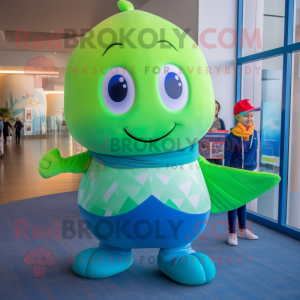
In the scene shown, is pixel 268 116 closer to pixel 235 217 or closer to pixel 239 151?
pixel 239 151

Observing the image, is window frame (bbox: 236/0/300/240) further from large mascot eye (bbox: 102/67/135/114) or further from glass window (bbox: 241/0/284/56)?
large mascot eye (bbox: 102/67/135/114)

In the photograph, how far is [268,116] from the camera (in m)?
4.24

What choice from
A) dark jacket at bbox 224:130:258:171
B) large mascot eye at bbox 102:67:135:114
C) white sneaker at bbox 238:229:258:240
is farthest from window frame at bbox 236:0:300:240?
large mascot eye at bbox 102:67:135:114

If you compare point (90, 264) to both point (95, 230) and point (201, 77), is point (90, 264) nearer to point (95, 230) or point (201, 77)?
point (95, 230)

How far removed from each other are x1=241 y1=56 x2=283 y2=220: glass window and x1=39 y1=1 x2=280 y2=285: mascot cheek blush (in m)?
1.96

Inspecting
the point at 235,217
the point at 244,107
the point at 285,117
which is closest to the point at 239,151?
the point at 244,107

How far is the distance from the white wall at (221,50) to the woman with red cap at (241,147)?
1464 millimetres

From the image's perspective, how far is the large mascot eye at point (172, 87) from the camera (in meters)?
2.02

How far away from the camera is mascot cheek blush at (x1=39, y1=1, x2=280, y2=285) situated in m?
2.01

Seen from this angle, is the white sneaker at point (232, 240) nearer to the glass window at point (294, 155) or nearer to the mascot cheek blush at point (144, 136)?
the glass window at point (294, 155)

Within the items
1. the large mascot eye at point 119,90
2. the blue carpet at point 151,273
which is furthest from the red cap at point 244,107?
the large mascot eye at point 119,90

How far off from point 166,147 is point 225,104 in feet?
9.80

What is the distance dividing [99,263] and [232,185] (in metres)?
1.07

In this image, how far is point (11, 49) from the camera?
1334 cm
